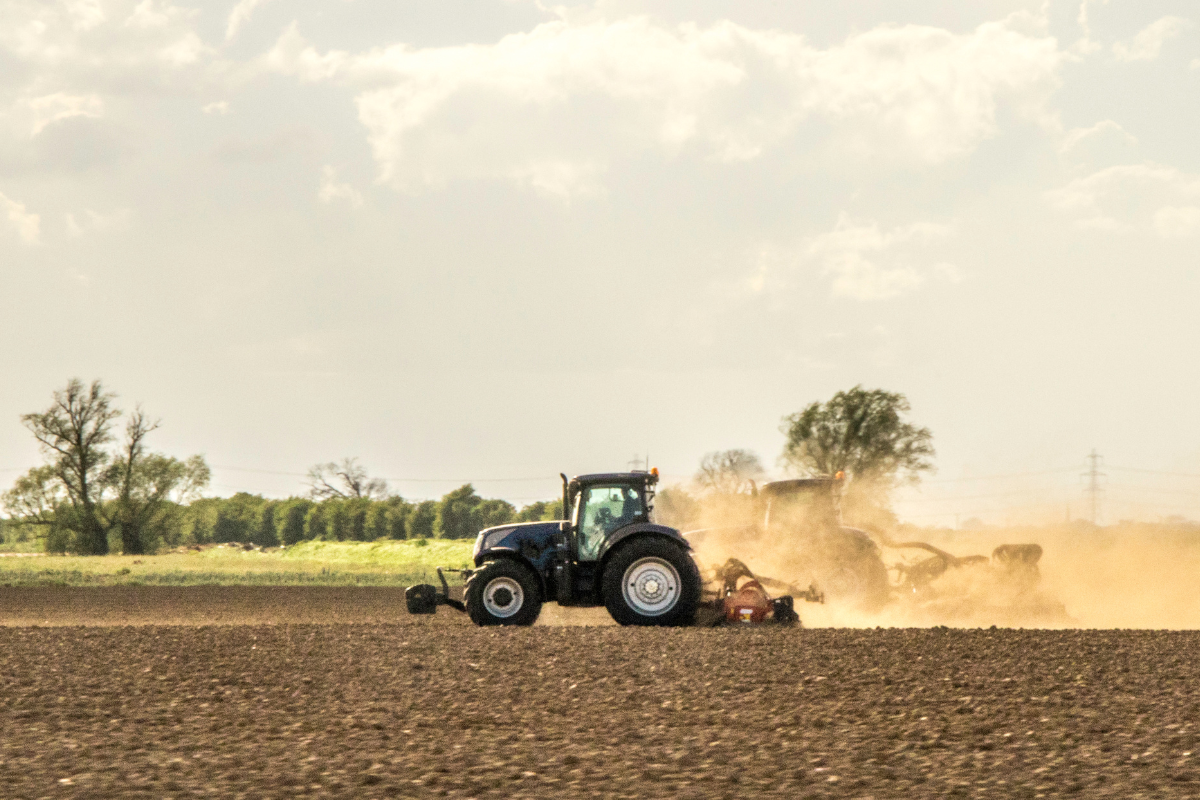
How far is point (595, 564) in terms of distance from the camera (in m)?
16.5

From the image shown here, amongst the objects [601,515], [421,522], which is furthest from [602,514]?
[421,522]

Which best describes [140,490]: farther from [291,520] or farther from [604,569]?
[604,569]

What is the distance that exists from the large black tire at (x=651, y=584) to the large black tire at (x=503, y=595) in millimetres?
1196

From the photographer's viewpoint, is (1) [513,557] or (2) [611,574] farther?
(1) [513,557]

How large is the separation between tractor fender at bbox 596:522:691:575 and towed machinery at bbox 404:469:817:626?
1 cm

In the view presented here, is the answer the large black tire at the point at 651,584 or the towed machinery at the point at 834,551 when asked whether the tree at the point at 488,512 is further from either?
the large black tire at the point at 651,584

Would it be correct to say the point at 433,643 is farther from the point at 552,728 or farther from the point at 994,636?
the point at 994,636

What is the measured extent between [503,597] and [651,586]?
2.21m

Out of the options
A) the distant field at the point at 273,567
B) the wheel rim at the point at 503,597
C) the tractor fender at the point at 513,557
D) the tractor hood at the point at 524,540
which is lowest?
the distant field at the point at 273,567

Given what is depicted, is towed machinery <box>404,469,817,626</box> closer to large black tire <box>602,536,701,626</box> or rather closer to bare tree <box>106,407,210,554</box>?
large black tire <box>602,536,701,626</box>

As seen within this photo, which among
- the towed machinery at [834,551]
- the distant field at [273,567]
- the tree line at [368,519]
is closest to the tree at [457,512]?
the tree line at [368,519]

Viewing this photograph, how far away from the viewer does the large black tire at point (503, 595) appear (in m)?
16.5

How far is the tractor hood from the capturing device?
16.8 m

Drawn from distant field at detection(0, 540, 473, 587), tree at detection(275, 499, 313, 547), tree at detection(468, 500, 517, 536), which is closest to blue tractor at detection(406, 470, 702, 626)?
distant field at detection(0, 540, 473, 587)
